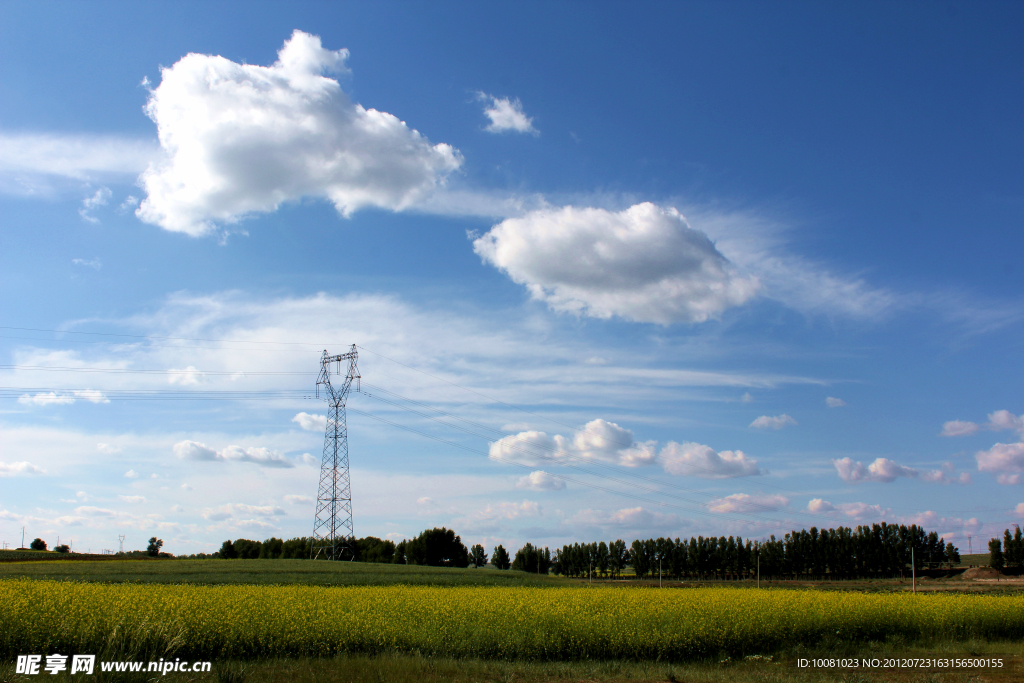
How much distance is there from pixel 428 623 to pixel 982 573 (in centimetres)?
15146

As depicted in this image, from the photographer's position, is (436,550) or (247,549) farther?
(247,549)

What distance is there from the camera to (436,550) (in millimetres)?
147000

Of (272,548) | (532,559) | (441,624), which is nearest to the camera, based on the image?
(441,624)

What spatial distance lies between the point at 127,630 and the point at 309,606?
792cm

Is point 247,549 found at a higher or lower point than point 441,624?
lower

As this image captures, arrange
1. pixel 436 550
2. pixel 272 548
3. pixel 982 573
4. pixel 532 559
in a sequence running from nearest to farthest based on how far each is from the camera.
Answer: pixel 982 573
pixel 436 550
pixel 272 548
pixel 532 559

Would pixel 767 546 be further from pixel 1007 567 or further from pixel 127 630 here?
pixel 127 630

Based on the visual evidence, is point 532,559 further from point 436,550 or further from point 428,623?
point 428,623

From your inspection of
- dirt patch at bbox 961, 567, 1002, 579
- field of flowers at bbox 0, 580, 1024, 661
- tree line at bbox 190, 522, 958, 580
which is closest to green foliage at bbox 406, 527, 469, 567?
tree line at bbox 190, 522, 958, 580

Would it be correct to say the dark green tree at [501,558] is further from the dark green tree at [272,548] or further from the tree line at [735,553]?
the dark green tree at [272,548]

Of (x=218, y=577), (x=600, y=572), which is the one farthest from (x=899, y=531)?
(x=218, y=577)

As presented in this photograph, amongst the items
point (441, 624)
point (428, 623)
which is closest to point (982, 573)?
point (441, 624)

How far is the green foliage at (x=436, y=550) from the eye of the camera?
477 ft

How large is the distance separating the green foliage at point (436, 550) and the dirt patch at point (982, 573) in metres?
110
